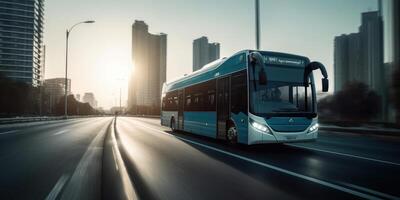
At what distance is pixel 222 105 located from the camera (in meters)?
12.2

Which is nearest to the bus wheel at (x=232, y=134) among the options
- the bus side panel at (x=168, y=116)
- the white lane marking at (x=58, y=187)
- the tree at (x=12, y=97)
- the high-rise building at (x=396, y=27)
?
the white lane marking at (x=58, y=187)

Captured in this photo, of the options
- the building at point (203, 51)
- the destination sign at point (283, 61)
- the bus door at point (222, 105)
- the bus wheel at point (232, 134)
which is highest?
the building at point (203, 51)

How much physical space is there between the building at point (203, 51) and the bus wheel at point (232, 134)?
92512mm

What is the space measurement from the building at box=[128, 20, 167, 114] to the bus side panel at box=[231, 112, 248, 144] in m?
161

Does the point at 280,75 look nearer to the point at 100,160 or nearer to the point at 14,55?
the point at 100,160

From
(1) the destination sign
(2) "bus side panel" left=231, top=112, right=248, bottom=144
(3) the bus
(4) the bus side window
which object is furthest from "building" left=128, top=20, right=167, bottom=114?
(1) the destination sign

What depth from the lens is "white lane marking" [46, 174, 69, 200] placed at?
4.81 meters

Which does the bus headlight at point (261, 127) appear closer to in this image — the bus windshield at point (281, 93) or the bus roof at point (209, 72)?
the bus windshield at point (281, 93)

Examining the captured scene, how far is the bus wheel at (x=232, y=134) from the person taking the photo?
11.1 metres

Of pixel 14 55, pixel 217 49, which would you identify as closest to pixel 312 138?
pixel 217 49

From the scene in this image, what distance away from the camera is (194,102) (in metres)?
15.8

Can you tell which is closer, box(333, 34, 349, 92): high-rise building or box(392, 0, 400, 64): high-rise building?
box(392, 0, 400, 64): high-rise building

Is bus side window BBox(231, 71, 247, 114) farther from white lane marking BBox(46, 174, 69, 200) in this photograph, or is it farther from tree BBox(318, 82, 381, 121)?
tree BBox(318, 82, 381, 121)

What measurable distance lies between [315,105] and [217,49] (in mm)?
98471
